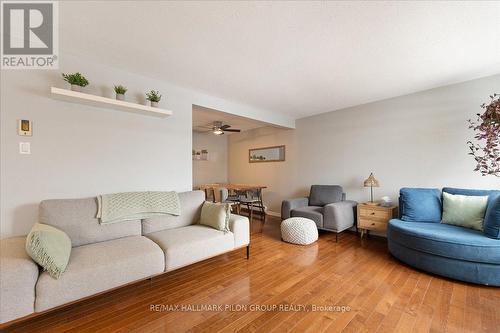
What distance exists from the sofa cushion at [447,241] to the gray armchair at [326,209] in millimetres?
752

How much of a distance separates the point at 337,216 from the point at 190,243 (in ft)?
7.55

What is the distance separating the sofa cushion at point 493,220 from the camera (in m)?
2.13

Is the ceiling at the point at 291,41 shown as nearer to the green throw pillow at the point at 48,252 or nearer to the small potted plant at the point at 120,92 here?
the small potted plant at the point at 120,92

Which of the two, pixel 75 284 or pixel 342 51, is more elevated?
pixel 342 51

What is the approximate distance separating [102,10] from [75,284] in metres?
2.05

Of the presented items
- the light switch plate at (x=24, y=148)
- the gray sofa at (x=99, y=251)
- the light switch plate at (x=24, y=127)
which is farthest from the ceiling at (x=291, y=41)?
the gray sofa at (x=99, y=251)

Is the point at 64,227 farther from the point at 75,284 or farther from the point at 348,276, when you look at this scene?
the point at 348,276

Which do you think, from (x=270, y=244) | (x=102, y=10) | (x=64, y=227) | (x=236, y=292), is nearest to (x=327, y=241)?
(x=270, y=244)

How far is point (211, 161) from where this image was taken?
6324 mm

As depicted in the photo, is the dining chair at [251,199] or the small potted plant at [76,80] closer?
the small potted plant at [76,80]

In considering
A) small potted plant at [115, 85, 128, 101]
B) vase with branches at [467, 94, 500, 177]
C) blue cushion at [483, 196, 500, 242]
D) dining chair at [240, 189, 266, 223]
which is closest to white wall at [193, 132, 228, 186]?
dining chair at [240, 189, 266, 223]

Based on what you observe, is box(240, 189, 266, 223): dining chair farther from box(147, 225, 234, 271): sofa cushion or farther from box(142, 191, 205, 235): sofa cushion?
box(147, 225, 234, 271): sofa cushion

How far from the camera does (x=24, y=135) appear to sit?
1.97 m

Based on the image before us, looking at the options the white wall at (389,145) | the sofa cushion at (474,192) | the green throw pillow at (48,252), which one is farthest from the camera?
the white wall at (389,145)
